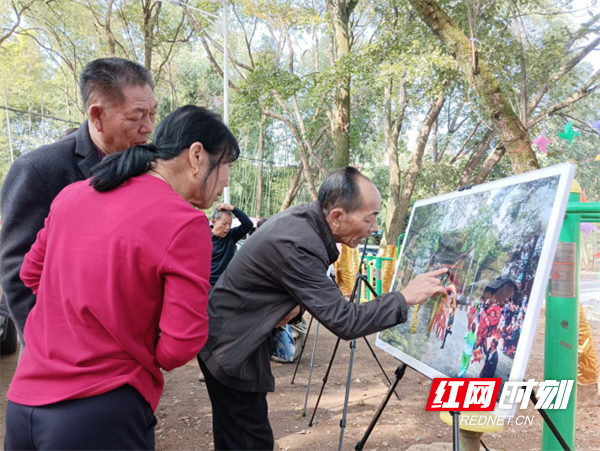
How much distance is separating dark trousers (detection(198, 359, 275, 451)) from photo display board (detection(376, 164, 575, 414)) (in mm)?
708

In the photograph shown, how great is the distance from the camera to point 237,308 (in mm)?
2059

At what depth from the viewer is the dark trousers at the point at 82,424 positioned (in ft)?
3.73

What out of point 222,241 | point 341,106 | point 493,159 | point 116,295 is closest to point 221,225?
point 222,241

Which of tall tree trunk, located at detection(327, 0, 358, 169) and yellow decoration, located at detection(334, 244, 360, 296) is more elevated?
tall tree trunk, located at detection(327, 0, 358, 169)

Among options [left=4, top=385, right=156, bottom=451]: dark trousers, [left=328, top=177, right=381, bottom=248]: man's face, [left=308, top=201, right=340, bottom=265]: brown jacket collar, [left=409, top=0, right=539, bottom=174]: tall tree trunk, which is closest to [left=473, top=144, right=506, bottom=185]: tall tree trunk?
[left=409, top=0, right=539, bottom=174]: tall tree trunk

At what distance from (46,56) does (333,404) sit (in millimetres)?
24037

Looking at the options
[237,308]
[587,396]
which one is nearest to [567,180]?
[237,308]

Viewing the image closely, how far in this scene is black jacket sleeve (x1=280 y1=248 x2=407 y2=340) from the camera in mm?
1887

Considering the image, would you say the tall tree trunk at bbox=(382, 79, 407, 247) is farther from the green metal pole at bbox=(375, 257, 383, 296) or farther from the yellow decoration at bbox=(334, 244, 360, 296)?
the green metal pole at bbox=(375, 257, 383, 296)

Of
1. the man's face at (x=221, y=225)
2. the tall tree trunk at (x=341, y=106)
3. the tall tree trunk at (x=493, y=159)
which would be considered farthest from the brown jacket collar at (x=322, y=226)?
the tall tree trunk at (x=341, y=106)

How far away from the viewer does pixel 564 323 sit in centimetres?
239

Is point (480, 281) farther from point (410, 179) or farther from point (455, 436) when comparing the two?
point (410, 179)

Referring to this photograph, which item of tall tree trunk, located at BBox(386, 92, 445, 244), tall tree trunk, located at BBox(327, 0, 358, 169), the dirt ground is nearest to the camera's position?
the dirt ground

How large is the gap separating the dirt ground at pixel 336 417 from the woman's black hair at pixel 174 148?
2.76 meters
